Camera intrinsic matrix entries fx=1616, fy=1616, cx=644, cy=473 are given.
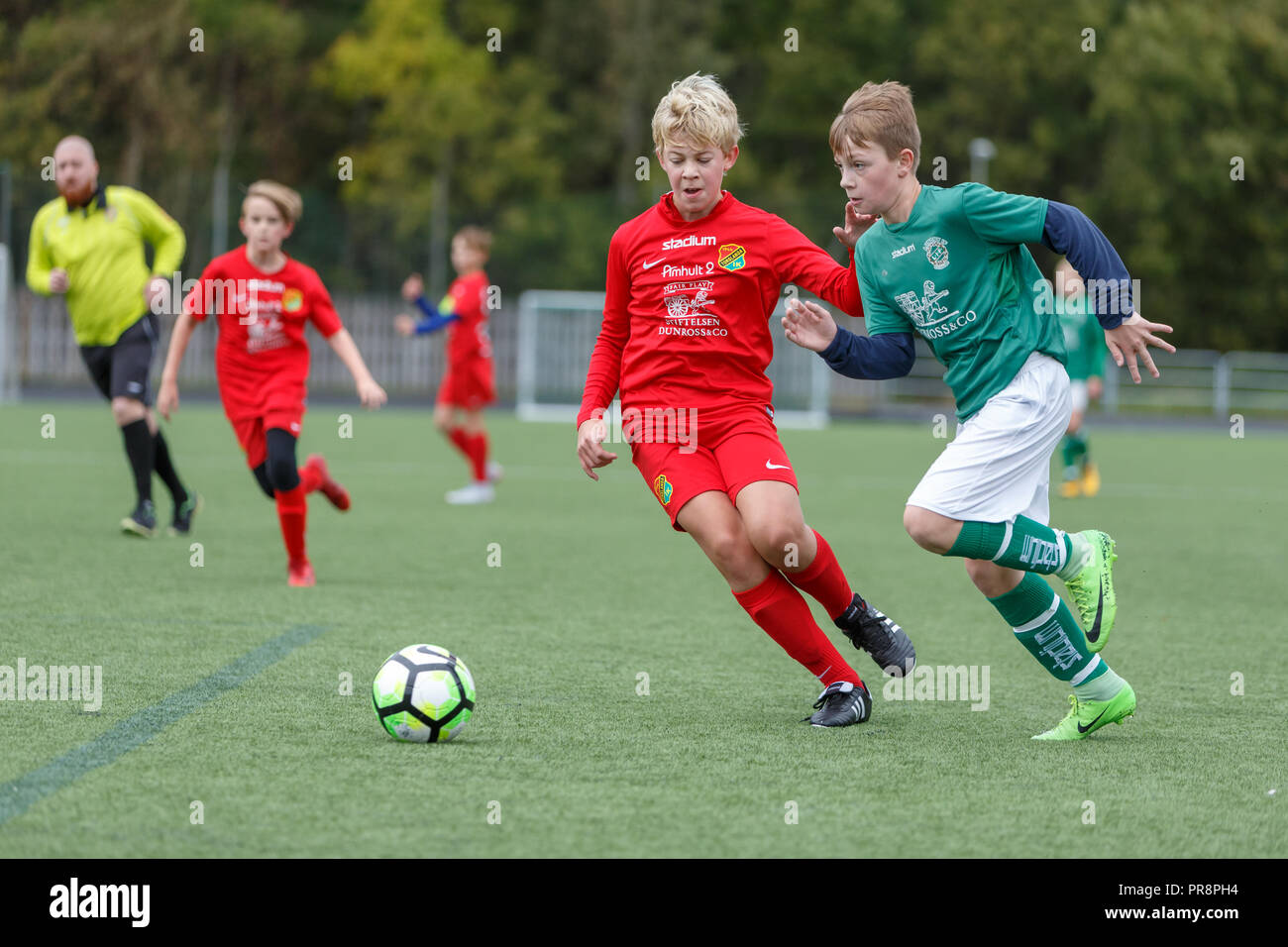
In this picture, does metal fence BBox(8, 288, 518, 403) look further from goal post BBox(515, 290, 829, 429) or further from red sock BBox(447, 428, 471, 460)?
red sock BBox(447, 428, 471, 460)

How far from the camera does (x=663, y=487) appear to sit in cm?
487

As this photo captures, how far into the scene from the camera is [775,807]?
12.5ft

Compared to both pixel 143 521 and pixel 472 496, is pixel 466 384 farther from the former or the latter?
pixel 143 521

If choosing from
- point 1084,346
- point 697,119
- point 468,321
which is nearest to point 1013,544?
point 697,119

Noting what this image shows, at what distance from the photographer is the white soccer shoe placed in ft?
39.2

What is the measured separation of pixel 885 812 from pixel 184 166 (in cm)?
2978

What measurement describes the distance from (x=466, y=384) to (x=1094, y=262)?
8200mm

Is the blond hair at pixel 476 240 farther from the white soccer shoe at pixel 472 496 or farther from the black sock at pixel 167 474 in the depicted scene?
the black sock at pixel 167 474

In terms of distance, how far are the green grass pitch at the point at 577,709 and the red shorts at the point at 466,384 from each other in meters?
1.47

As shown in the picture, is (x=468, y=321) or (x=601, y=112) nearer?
(x=468, y=321)

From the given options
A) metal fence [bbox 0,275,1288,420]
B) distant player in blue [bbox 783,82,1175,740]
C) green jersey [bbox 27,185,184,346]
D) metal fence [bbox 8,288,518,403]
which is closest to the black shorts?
green jersey [bbox 27,185,184,346]

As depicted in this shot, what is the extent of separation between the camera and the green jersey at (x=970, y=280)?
450 cm
